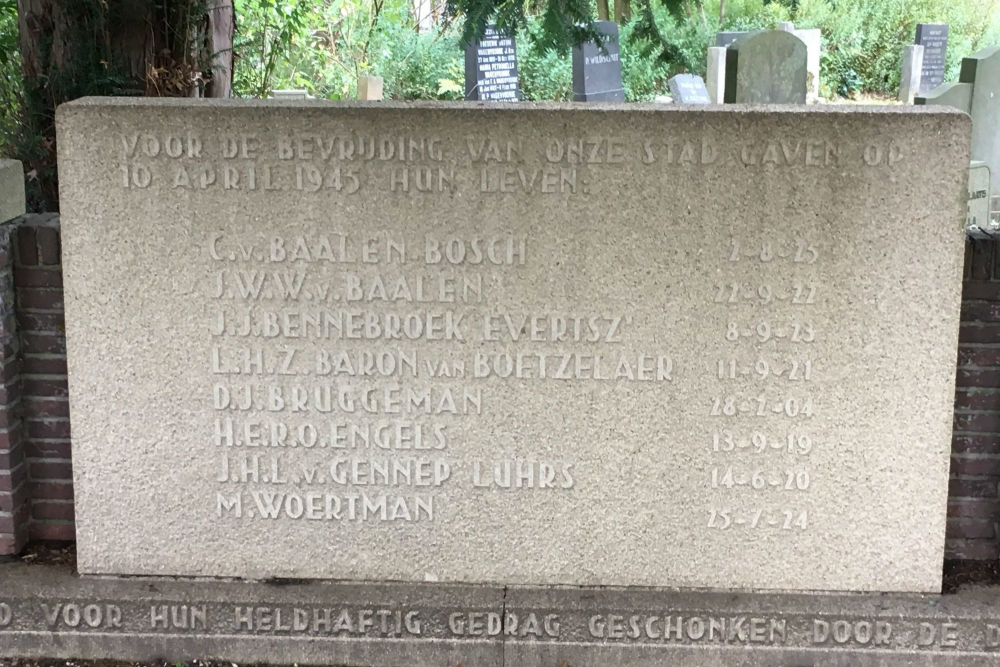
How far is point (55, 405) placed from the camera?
3.26 metres

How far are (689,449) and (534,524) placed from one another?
0.48m

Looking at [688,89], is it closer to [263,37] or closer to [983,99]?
[983,99]

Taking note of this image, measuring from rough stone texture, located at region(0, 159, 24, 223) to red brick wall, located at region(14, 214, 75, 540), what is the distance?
0.18 ft

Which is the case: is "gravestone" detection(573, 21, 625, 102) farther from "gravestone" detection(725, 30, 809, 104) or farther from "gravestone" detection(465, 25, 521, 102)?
"gravestone" detection(725, 30, 809, 104)

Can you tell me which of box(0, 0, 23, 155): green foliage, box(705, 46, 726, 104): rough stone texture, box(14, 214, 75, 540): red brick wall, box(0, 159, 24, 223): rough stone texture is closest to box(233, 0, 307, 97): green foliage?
box(0, 0, 23, 155): green foliage

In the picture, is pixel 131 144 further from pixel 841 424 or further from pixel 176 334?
pixel 841 424

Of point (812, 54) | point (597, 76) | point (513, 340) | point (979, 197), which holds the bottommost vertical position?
point (513, 340)

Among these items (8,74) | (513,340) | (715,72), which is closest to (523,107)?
(513,340)

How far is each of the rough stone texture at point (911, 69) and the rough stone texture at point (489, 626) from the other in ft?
54.9

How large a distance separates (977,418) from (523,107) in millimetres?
1574

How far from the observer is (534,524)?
316 cm

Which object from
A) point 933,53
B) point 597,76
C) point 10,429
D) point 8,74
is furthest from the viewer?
point 933,53

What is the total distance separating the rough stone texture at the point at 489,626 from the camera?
9.96 feet

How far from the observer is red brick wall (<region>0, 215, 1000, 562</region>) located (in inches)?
124
